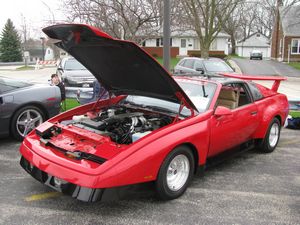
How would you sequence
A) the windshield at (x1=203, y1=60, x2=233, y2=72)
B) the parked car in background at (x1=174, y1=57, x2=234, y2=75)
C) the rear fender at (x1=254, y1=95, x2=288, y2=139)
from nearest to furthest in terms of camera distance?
the rear fender at (x1=254, y1=95, x2=288, y2=139)
the parked car in background at (x1=174, y1=57, x2=234, y2=75)
the windshield at (x1=203, y1=60, x2=233, y2=72)

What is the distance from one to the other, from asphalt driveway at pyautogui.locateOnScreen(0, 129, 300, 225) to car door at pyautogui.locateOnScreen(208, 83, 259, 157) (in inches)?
18.2

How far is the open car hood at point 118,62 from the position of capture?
3.58m

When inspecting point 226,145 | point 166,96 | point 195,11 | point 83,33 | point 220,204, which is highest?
point 195,11

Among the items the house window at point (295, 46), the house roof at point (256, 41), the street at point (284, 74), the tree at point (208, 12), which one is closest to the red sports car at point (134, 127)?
the street at point (284, 74)

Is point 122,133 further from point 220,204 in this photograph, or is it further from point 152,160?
point 220,204

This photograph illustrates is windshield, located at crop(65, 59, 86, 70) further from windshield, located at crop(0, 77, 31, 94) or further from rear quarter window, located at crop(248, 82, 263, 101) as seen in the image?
rear quarter window, located at crop(248, 82, 263, 101)

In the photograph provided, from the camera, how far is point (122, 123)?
4.42 meters

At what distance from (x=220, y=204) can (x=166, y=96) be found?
143 centimetres

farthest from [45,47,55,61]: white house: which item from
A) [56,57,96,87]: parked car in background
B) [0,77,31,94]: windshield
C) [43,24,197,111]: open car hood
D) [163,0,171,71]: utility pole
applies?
[43,24,197,111]: open car hood

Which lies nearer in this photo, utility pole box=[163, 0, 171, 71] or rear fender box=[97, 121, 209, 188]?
rear fender box=[97, 121, 209, 188]

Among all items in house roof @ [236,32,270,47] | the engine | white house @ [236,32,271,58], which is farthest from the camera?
house roof @ [236,32,270,47]

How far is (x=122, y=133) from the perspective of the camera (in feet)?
13.7

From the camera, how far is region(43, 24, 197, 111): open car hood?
11.8 feet

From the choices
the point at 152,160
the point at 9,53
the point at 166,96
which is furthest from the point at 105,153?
the point at 9,53
